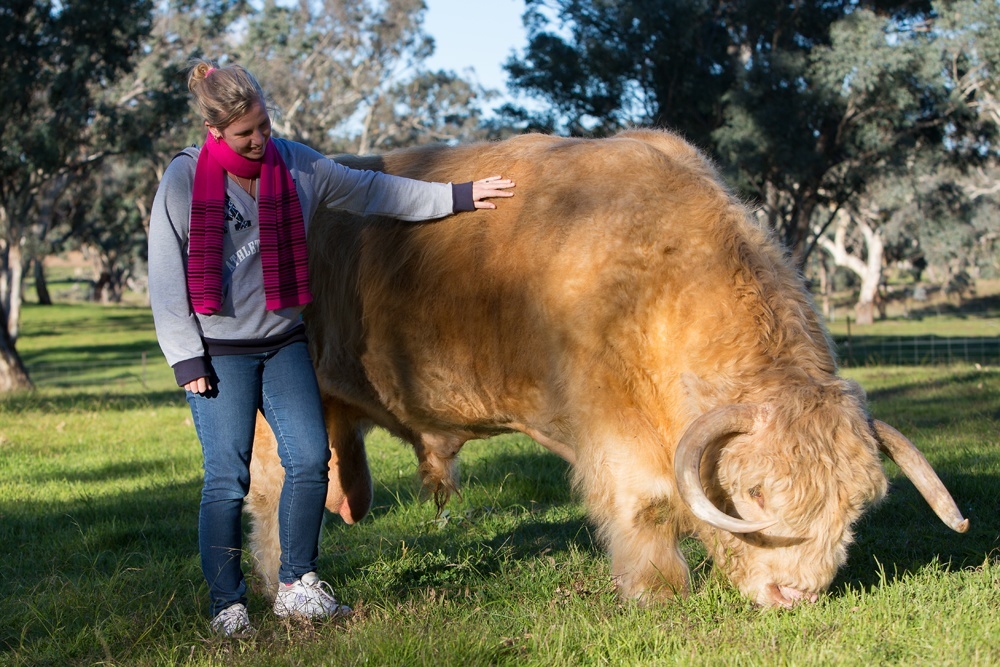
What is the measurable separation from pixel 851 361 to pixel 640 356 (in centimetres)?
1887

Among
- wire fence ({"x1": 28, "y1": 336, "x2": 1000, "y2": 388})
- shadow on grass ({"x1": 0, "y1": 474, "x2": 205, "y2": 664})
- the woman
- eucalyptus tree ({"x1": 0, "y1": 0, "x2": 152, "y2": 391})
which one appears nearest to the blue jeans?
the woman

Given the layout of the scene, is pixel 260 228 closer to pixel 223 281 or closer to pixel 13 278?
pixel 223 281

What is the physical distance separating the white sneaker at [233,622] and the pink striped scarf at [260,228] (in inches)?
52.0

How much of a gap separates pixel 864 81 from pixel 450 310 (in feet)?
58.2

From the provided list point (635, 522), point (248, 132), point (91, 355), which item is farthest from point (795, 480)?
point (91, 355)

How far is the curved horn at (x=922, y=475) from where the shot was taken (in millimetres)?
4328

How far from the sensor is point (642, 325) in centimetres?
466

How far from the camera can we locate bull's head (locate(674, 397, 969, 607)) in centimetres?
422

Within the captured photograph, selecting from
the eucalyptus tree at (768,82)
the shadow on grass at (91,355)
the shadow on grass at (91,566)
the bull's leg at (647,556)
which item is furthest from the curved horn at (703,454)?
the shadow on grass at (91,355)

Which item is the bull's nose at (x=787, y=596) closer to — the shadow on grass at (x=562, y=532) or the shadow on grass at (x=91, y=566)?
the shadow on grass at (x=562, y=532)

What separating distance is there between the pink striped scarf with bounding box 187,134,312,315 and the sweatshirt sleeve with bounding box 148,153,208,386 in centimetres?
6

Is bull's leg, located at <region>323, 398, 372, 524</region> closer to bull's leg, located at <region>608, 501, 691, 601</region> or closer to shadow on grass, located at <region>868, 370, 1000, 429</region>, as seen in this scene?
bull's leg, located at <region>608, 501, 691, 601</region>

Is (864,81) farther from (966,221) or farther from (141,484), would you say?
(966,221)

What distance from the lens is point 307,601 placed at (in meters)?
4.64
